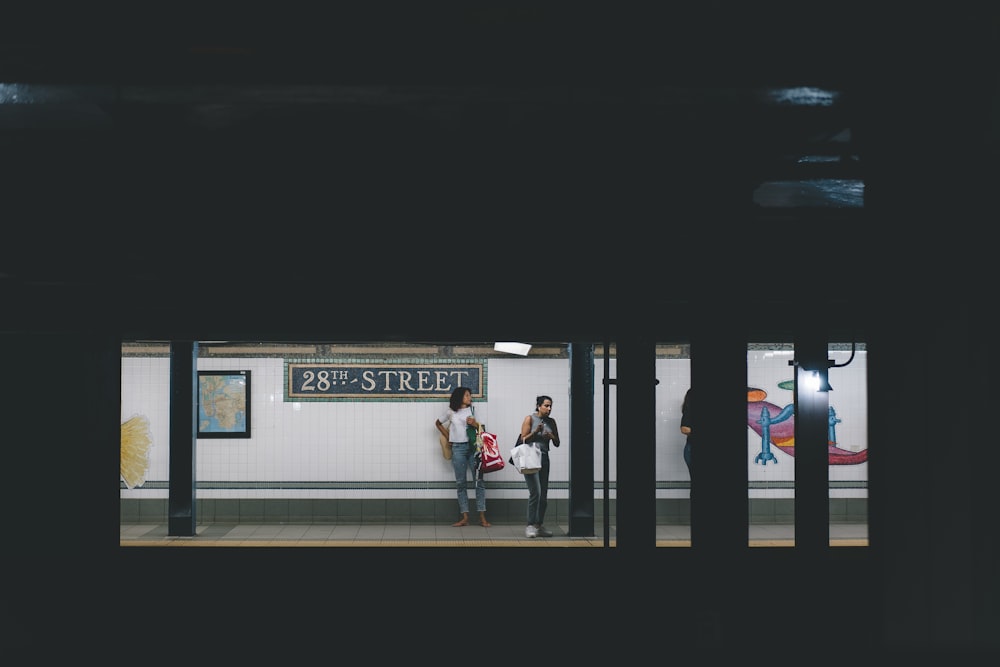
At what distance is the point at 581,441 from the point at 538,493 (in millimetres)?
664

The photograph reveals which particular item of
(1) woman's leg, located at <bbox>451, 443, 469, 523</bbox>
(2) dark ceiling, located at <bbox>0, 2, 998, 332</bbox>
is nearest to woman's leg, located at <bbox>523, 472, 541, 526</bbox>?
(1) woman's leg, located at <bbox>451, 443, 469, 523</bbox>

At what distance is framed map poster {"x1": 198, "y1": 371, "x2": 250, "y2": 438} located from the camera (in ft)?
34.3

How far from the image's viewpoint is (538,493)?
982cm

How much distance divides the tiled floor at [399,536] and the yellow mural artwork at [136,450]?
51 centimetres

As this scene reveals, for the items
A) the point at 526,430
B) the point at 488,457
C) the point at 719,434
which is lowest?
the point at 488,457

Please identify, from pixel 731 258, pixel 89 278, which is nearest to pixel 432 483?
pixel 89 278

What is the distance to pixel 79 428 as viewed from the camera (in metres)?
6.78

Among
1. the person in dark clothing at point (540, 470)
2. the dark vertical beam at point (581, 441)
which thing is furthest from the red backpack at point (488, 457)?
the dark vertical beam at point (581, 441)

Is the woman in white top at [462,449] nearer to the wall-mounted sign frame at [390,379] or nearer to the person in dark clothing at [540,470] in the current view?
the wall-mounted sign frame at [390,379]

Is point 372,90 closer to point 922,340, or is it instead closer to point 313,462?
point 922,340

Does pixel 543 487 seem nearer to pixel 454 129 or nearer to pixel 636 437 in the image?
pixel 636 437

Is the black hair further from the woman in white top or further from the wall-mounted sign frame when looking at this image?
the wall-mounted sign frame

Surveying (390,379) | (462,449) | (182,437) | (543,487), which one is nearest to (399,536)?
(462,449)

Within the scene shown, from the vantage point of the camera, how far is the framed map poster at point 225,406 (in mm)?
10461
